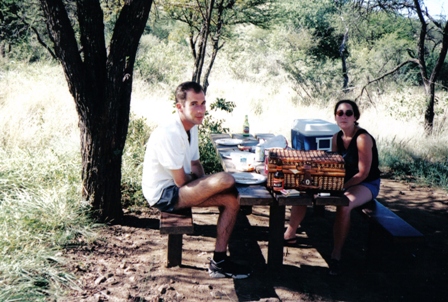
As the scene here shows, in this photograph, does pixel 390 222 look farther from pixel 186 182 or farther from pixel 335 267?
pixel 186 182

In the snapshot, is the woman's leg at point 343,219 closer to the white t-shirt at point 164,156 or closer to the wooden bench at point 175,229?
the wooden bench at point 175,229

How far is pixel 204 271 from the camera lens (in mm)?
3639

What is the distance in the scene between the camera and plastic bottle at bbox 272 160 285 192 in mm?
3262

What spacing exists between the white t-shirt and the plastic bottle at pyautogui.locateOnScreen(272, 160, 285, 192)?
752mm

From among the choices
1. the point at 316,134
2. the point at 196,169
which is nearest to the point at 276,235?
the point at 196,169

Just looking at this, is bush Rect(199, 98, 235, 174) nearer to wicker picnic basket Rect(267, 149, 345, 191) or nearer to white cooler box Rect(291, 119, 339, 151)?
white cooler box Rect(291, 119, 339, 151)

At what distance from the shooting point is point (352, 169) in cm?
402

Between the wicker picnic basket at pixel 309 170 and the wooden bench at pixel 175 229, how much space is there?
2.32 ft

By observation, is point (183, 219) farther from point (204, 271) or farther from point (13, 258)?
point (13, 258)

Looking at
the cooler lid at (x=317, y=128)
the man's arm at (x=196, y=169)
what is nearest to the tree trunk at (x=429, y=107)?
the cooler lid at (x=317, y=128)

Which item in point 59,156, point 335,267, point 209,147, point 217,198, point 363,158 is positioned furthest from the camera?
point 209,147

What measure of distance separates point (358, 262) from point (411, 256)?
1.68 feet

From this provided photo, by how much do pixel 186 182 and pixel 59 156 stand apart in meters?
2.81

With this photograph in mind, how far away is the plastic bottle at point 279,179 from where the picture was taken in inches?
128
